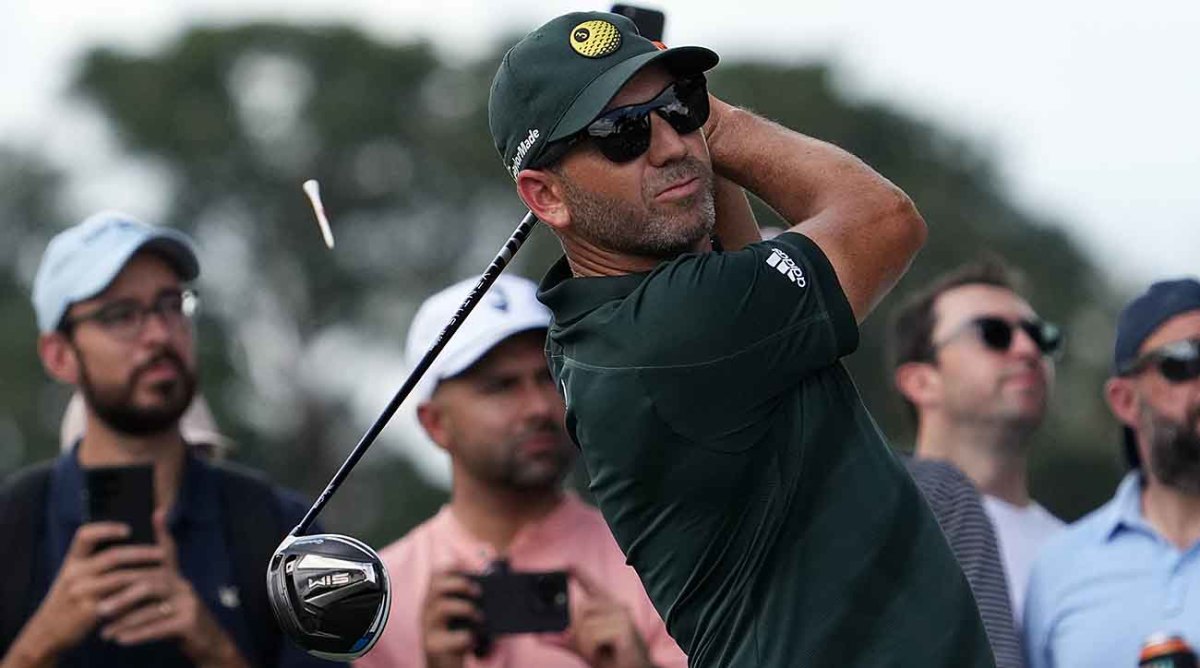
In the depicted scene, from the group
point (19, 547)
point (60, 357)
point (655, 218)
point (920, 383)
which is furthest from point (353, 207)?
point (655, 218)

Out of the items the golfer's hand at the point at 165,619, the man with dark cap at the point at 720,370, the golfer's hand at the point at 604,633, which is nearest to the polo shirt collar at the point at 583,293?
the man with dark cap at the point at 720,370

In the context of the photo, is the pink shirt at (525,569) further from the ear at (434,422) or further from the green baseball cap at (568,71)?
the green baseball cap at (568,71)

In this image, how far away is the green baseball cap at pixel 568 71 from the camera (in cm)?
496

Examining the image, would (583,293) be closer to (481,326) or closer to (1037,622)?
(481,326)

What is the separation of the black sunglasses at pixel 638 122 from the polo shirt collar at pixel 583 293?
9.7 inches

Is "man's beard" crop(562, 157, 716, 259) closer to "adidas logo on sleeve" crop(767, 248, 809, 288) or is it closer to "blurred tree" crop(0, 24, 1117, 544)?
"adidas logo on sleeve" crop(767, 248, 809, 288)

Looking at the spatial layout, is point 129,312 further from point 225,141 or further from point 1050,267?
point 225,141

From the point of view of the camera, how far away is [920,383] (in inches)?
348

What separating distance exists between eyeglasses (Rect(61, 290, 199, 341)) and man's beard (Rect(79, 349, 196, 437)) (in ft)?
0.45

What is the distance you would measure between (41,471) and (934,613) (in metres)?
3.49

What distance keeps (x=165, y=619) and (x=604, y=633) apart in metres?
1.22

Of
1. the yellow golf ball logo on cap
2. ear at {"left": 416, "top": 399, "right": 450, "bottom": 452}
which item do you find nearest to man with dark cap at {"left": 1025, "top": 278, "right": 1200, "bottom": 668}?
ear at {"left": 416, "top": 399, "right": 450, "bottom": 452}

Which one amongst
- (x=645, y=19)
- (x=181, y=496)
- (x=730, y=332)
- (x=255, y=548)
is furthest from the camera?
(x=181, y=496)

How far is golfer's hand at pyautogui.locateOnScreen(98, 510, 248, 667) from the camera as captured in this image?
692 cm
